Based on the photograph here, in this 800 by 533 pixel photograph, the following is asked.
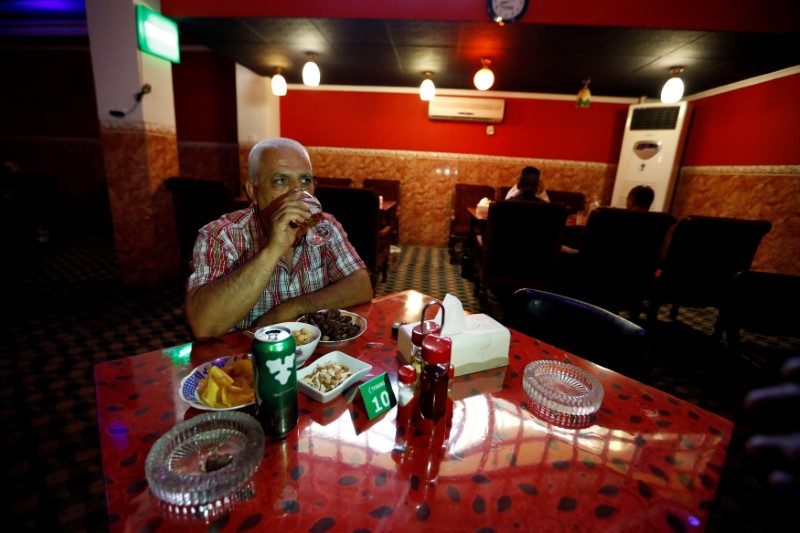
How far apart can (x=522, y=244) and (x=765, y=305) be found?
1701 mm

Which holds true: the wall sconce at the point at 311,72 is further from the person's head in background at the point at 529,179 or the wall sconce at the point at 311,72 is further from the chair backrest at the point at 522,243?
the chair backrest at the point at 522,243

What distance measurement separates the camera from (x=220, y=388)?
848 mm

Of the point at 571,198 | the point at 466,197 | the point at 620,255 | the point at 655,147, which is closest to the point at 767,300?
the point at 620,255

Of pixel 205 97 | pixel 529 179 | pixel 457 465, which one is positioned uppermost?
pixel 205 97

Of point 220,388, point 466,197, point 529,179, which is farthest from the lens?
point 466,197

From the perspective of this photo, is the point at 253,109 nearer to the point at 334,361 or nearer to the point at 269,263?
the point at 269,263

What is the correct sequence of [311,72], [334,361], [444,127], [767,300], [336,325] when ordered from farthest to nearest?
[444,127] < [311,72] < [767,300] < [336,325] < [334,361]

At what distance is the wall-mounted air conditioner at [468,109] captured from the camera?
643 centimetres

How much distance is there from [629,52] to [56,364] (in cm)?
615

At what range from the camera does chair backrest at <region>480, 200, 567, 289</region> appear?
3203 mm

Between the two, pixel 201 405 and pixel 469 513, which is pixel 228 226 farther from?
pixel 469 513

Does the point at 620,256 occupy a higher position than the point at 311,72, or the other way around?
the point at 311,72

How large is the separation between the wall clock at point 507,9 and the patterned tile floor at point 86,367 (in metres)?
2.89

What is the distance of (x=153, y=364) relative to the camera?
101 cm
